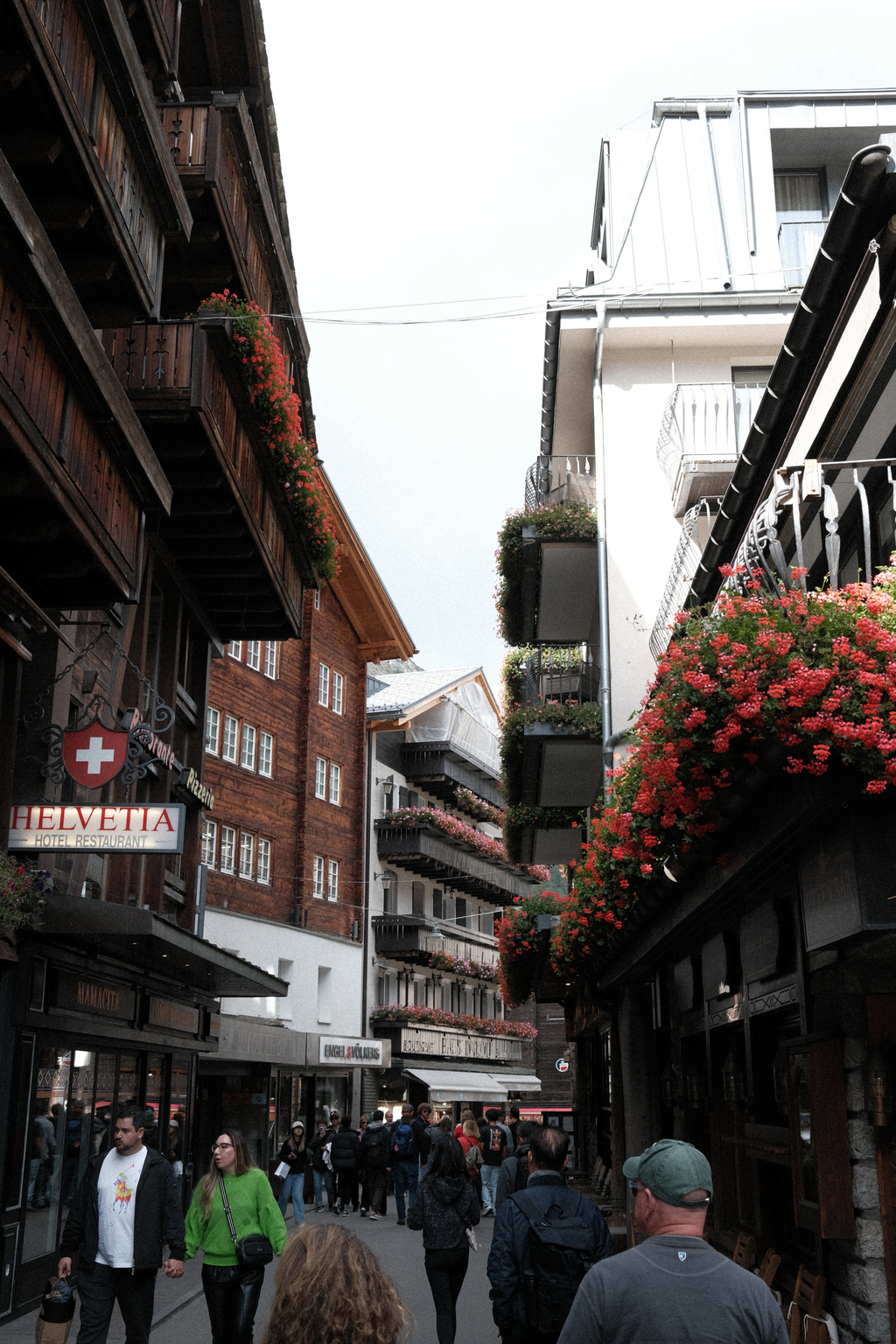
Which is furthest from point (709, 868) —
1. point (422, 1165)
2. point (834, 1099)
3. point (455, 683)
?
point (455, 683)

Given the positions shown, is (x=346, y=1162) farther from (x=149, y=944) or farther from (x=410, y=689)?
(x=410, y=689)

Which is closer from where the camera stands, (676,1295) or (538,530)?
(676,1295)

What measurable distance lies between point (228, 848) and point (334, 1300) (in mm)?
31289

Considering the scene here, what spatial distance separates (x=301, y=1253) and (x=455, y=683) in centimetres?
5201

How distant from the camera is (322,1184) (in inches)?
1003

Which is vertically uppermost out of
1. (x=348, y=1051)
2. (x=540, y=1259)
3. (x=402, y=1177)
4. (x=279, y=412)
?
(x=279, y=412)

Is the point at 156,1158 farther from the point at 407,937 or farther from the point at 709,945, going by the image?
the point at 407,937

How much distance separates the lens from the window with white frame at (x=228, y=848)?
33.2m

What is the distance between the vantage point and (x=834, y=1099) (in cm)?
728

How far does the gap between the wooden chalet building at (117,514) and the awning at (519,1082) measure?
116 ft

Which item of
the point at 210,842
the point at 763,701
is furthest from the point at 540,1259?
the point at 210,842

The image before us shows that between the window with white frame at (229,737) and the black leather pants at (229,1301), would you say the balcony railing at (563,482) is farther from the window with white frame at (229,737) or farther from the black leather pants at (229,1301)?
the black leather pants at (229,1301)

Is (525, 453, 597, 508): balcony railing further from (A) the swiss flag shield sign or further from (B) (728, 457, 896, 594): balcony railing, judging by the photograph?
(B) (728, 457, 896, 594): balcony railing

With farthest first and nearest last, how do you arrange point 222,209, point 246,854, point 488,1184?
point 246,854
point 488,1184
point 222,209
